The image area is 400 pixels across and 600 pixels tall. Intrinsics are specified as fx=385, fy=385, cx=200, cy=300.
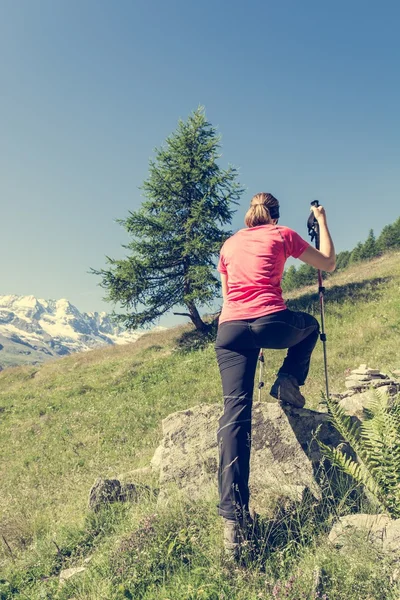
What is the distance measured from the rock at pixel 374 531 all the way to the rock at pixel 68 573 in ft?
7.13

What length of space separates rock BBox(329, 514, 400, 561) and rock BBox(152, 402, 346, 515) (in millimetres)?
618

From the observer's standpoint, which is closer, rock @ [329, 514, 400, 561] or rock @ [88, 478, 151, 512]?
rock @ [329, 514, 400, 561]

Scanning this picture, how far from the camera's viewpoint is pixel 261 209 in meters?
4.15

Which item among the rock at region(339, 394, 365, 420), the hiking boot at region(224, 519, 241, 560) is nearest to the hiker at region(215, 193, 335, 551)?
the hiking boot at region(224, 519, 241, 560)

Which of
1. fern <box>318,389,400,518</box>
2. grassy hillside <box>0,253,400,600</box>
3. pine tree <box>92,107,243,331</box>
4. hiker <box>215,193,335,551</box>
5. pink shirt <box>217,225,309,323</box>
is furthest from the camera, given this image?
pine tree <box>92,107,243,331</box>

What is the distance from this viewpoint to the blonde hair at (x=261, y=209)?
4148 mm

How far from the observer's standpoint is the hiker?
134 inches

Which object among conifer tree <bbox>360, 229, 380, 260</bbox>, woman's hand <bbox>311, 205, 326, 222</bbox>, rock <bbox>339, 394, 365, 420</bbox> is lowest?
rock <bbox>339, 394, 365, 420</bbox>

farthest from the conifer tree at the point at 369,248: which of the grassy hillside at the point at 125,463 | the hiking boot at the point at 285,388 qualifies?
the hiking boot at the point at 285,388

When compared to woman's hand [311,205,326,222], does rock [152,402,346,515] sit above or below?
Answer: below

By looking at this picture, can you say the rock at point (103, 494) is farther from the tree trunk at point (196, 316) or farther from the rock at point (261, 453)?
the tree trunk at point (196, 316)

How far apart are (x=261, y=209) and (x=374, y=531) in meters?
3.06

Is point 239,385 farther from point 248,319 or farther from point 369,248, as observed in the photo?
point 369,248

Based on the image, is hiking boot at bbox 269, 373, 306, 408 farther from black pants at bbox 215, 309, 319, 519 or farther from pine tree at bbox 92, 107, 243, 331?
pine tree at bbox 92, 107, 243, 331
